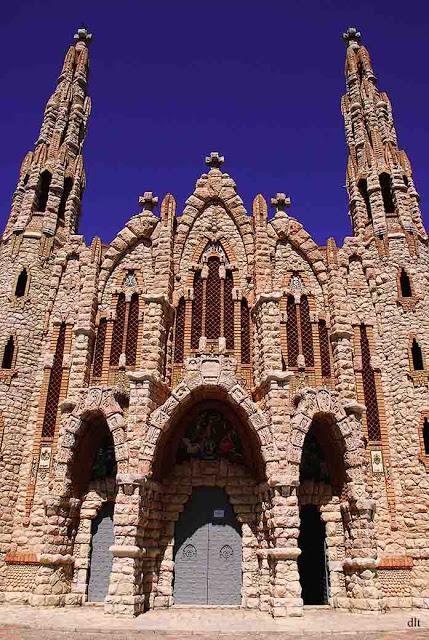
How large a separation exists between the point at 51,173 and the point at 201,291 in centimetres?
884

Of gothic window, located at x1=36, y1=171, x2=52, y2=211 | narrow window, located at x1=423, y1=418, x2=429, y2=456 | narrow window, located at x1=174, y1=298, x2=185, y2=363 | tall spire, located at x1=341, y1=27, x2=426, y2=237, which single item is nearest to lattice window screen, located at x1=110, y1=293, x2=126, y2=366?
narrow window, located at x1=174, y1=298, x2=185, y2=363

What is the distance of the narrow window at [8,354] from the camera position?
1722 cm

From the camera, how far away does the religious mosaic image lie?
16.0 metres

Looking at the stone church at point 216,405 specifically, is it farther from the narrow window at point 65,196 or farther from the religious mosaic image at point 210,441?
the narrow window at point 65,196

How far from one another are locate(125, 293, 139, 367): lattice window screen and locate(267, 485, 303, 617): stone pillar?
265 inches

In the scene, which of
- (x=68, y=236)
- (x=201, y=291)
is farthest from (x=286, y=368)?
(x=68, y=236)

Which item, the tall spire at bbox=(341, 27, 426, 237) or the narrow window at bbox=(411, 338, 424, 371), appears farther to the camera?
the tall spire at bbox=(341, 27, 426, 237)

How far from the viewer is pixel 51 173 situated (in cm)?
2122

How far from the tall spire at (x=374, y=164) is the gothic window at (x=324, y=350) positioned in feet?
15.6

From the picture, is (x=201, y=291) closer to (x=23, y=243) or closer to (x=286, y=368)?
(x=286, y=368)

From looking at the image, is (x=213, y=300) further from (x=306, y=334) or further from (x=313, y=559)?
(x=313, y=559)

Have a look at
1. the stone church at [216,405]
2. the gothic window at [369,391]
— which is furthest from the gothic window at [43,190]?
the gothic window at [369,391]

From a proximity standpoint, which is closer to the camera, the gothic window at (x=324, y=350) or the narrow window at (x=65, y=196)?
the gothic window at (x=324, y=350)

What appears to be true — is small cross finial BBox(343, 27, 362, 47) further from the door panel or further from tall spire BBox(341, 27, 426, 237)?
the door panel
